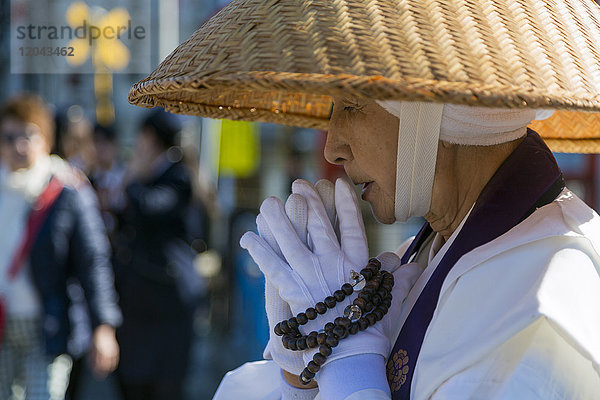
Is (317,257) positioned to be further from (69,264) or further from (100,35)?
(100,35)

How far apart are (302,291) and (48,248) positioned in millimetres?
2372

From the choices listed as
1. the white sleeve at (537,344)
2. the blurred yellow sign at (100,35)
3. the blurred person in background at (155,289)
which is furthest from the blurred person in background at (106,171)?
the white sleeve at (537,344)

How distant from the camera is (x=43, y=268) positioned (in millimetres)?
3512

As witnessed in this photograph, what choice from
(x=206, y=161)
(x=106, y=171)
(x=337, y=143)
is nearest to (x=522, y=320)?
(x=337, y=143)

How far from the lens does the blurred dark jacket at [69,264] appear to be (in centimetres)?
350

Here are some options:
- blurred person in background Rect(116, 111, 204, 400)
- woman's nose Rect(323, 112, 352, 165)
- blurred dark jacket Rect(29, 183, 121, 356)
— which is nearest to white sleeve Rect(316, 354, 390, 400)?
woman's nose Rect(323, 112, 352, 165)

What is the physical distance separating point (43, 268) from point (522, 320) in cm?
276

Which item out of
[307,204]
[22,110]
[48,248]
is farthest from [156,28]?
[307,204]

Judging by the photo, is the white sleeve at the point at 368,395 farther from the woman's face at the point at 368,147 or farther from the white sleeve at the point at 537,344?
the woman's face at the point at 368,147

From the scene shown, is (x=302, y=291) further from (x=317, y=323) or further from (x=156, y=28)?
(x=156, y=28)

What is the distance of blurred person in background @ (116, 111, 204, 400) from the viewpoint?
4.17 meters

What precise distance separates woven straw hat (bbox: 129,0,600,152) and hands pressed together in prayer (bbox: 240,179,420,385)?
38 cm

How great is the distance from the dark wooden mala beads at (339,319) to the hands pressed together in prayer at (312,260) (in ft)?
0.06

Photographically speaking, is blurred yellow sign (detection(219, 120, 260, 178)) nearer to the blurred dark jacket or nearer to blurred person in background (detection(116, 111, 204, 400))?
blurred person in background (detection(116, 111, 204, 400))
